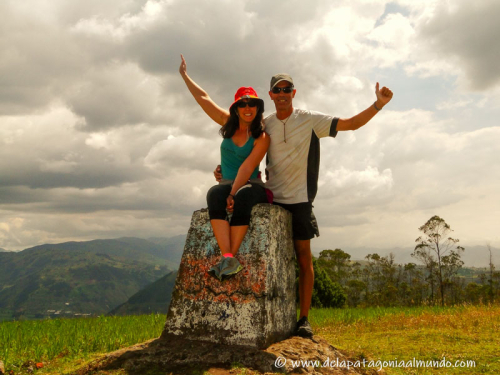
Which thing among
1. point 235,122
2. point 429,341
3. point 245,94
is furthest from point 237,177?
point 429,341

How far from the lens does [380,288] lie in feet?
114

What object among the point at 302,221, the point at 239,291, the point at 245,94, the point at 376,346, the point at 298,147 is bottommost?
the point at 376,346

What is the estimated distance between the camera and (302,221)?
4.64m

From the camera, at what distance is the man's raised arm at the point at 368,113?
14.3ft

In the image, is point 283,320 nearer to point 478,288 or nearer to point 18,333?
point 18,333

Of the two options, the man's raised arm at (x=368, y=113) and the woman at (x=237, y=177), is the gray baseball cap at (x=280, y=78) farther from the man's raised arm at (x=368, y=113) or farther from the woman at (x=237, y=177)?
the man's raised arm at (x=368, y=113)

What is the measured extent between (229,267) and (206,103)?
6.76 feet

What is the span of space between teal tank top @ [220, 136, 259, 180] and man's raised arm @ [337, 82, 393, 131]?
111 cm

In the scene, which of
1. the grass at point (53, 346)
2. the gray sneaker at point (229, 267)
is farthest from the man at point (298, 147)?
the grass at point (53, 346)

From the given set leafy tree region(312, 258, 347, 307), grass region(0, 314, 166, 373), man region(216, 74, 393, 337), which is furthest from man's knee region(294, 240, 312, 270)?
leafy tree region(312, 258, 347, 307)

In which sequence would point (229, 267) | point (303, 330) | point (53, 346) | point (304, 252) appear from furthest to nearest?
point (53, 346) → point (304, 252) → point (303, 330) → point (229, 267)

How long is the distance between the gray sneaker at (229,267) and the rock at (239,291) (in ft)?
0.60

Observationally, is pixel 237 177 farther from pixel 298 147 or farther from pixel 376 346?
pixel 376 346

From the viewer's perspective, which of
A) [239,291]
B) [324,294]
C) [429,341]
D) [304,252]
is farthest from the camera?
[324,294]
